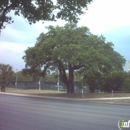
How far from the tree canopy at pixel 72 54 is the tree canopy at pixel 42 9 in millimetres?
18590

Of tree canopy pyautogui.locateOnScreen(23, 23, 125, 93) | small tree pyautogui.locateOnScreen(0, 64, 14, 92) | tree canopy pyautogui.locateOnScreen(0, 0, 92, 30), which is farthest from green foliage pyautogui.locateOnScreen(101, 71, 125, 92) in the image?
tree canopy pyautogui.locateOnScreen(0, 0, 92, 30)

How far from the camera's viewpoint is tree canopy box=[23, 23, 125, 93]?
32.2 m

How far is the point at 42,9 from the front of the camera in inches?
476

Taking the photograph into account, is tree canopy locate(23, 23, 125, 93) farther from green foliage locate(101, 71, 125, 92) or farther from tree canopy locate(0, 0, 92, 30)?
tree canopy locate(0, 0, 92, 30)

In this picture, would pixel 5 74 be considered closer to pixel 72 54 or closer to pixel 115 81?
pixel 72 54

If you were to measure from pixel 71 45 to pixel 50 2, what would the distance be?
67.9ft

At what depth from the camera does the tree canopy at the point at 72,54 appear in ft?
106

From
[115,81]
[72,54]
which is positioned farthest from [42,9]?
[115,81]

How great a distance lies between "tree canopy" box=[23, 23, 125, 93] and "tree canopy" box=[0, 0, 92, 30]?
732 inches

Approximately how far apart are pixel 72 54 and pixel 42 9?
2024cm

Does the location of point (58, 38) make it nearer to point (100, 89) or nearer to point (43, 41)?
point (43, 41)

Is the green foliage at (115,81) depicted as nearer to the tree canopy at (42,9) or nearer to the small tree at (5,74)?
the small tree at (5,74)

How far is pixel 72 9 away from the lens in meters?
11.9

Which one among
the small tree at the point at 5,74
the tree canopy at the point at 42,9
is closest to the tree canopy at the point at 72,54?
the small tree at the point at 5,74
